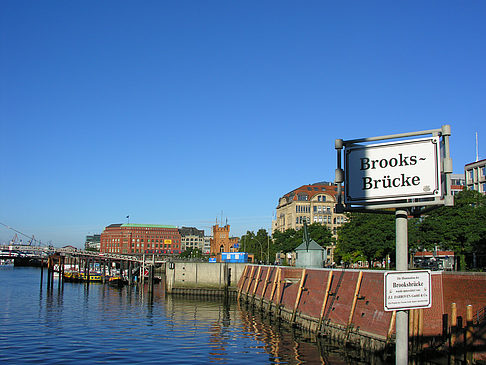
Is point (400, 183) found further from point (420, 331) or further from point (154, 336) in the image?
point (154, 336)

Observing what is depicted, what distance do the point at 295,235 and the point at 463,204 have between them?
204 feet

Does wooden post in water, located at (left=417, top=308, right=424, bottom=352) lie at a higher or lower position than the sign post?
lower

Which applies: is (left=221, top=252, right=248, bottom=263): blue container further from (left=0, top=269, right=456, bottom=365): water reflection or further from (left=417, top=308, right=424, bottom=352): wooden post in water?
(left=417, top=308, right=424, bottom=352): wooden post in water

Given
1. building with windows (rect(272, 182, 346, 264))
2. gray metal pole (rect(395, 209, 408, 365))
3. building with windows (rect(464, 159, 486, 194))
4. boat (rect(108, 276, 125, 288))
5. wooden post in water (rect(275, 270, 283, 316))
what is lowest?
boat (rect(108, 276, 125, 288))

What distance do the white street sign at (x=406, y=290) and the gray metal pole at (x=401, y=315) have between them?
32 centimetres

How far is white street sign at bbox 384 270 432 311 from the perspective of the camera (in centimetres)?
942

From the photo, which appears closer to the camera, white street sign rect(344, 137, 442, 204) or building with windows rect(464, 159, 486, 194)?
white street sign rect(344, 137, 442, 204)

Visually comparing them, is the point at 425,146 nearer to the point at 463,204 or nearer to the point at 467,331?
the point at 467,331

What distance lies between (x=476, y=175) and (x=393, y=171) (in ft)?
380

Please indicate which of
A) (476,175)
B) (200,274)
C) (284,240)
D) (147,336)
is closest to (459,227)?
(147,336)

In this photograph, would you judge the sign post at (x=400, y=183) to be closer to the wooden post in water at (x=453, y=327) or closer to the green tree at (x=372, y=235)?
the wooden post in water at (x=453, y=327)

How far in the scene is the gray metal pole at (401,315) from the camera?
31.8ft

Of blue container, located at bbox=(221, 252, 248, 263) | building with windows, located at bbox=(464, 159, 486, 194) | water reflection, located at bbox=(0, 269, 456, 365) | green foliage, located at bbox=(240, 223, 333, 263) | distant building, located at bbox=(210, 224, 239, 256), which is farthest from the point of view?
distant building, located at bbox=(210, 224, 239, 256)

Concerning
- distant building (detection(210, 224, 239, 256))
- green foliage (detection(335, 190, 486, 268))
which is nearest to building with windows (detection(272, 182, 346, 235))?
distant building (detection(210, 224, 239, 256))
